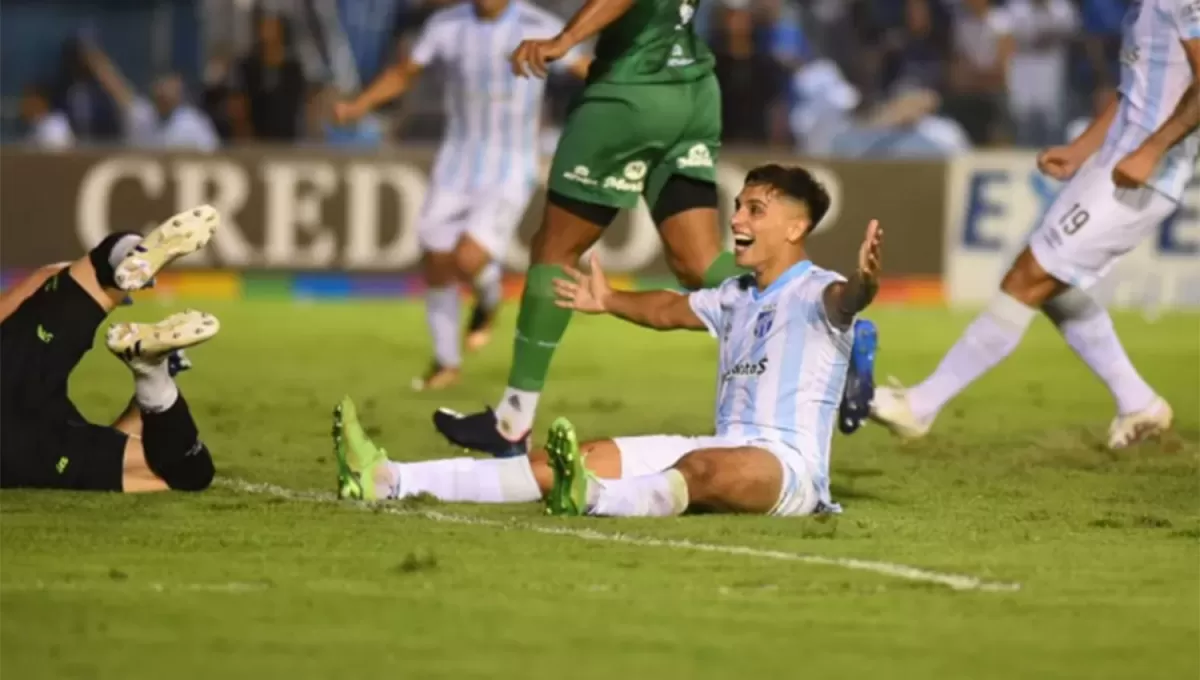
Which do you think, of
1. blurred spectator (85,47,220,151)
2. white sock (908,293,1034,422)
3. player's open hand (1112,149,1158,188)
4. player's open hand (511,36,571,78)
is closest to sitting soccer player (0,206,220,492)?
player's open hand (511,36,571,78)

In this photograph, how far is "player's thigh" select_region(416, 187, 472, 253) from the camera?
13836 mm

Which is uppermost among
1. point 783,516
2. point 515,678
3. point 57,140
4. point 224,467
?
point 515,678

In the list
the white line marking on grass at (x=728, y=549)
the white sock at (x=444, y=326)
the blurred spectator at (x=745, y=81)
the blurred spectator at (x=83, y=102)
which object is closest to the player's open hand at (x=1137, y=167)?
the white line marking on grass at (x=728, y=549)

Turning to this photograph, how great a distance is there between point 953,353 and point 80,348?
149 inches

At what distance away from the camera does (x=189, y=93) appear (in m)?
21.5

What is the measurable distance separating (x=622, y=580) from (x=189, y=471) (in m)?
2.17

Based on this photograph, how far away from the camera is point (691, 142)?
9297 mm

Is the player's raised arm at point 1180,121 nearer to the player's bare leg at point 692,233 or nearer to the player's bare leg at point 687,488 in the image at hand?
the player's bare leg at point 692,233

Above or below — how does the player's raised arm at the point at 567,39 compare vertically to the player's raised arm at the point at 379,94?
above

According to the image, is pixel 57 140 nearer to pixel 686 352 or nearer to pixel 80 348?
pixel 686 352

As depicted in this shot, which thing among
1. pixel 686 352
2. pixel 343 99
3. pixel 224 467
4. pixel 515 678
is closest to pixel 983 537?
pixel 515 678

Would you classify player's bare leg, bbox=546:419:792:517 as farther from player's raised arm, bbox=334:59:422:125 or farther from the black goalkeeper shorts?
player's raised arm, bbox=334:59:422:125

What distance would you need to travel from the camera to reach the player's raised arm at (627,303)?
7832mm

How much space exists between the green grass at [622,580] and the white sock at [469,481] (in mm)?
64
